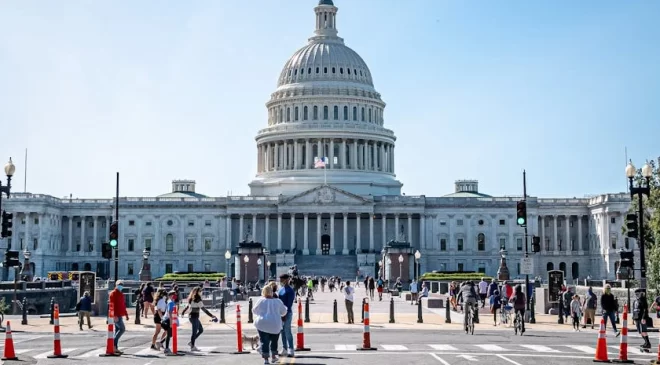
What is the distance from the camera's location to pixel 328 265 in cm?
Result: 14075

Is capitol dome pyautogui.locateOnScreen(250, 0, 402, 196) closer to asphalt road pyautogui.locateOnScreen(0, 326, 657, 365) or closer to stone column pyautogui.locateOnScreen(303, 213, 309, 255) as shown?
stone column pyautogui.locateOnScreen(303, 213, 309, 255)

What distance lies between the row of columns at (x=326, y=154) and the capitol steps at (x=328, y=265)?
25308mm

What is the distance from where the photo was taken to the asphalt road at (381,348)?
3111 cm

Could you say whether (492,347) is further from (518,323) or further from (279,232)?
(279,232)

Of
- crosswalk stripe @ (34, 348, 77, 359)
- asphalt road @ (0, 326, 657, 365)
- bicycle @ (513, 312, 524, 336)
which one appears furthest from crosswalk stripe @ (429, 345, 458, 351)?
crosswalk stripe @ (34, 348, 77, 359)

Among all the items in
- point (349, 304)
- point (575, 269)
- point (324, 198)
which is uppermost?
point (324, 198)

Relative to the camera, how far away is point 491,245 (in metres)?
154

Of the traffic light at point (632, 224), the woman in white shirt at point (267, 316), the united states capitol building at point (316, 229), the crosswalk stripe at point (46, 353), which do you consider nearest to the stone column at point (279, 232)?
the united states capitol building at point (316, 229)

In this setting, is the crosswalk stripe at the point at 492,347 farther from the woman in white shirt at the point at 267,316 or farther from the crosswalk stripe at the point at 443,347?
the woman in white shirt at the point at 267,316

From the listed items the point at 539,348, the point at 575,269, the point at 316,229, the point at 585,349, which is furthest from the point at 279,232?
the point at 585,349

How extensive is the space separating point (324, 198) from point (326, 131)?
18.0m

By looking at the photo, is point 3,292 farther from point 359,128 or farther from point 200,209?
point 359,128

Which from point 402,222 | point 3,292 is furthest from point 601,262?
point 3,292

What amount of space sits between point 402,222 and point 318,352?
4781 inches
